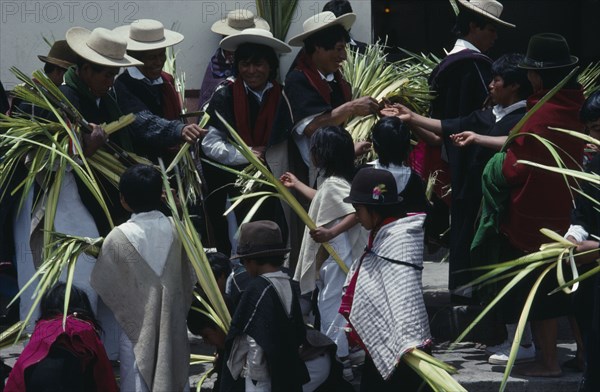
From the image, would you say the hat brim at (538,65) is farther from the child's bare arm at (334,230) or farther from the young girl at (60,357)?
the young girl at (60,357)

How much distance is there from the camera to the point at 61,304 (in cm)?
691

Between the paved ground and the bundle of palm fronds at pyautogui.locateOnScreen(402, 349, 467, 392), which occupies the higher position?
the bundle of palm fronds at pyautogui.locateOnScreen(402, 349, 467, 392)

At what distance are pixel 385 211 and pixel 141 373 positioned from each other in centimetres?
148

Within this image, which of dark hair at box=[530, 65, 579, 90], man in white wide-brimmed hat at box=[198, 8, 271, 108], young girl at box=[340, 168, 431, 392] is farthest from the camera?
man in white wide-brimmed hat at box=[198, 8, 271, 108]

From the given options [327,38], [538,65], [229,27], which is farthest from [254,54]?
[538,65]

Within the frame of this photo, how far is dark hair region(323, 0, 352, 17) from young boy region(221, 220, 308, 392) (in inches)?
119

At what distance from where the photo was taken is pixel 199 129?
8.16 meters

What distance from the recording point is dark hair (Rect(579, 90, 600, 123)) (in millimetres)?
7137

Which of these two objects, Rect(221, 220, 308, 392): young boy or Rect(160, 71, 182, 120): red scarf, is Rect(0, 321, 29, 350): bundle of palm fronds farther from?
Rect(160, 71, 182, 120): red scarf

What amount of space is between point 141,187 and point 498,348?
8.35 ft

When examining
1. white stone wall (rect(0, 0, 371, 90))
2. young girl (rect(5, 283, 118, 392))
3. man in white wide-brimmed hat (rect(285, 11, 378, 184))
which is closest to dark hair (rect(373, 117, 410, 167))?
man in white wide-brimmed hat (rect(285, 11, 378, 184))

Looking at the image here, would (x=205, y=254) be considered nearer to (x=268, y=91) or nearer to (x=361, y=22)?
(x=268, y=91)

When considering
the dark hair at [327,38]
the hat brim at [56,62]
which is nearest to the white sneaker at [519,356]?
the dark hair at [327,38]

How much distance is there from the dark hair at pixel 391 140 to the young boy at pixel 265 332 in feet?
3.92
